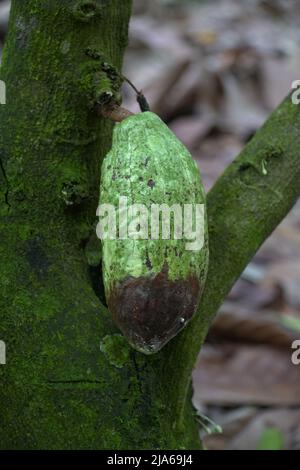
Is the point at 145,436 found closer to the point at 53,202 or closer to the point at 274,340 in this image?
the point at 53,202

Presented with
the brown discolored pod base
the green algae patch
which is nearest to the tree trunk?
the green algae patch

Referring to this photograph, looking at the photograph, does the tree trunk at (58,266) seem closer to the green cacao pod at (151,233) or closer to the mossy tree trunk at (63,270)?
the mossy tree trunk at (63,270)

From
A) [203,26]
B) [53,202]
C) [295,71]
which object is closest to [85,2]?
[53,202]

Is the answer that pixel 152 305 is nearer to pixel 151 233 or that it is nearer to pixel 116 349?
pixel 151 233

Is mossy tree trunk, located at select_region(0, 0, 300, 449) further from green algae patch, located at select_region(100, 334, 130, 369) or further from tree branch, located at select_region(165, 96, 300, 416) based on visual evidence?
tree branch, located at select_region(165, 96, 300, 416)

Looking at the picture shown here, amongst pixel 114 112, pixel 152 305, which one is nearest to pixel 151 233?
pixel 152 305

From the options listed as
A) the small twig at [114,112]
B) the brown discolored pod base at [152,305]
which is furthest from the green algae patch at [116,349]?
the small twig at [114,112]
